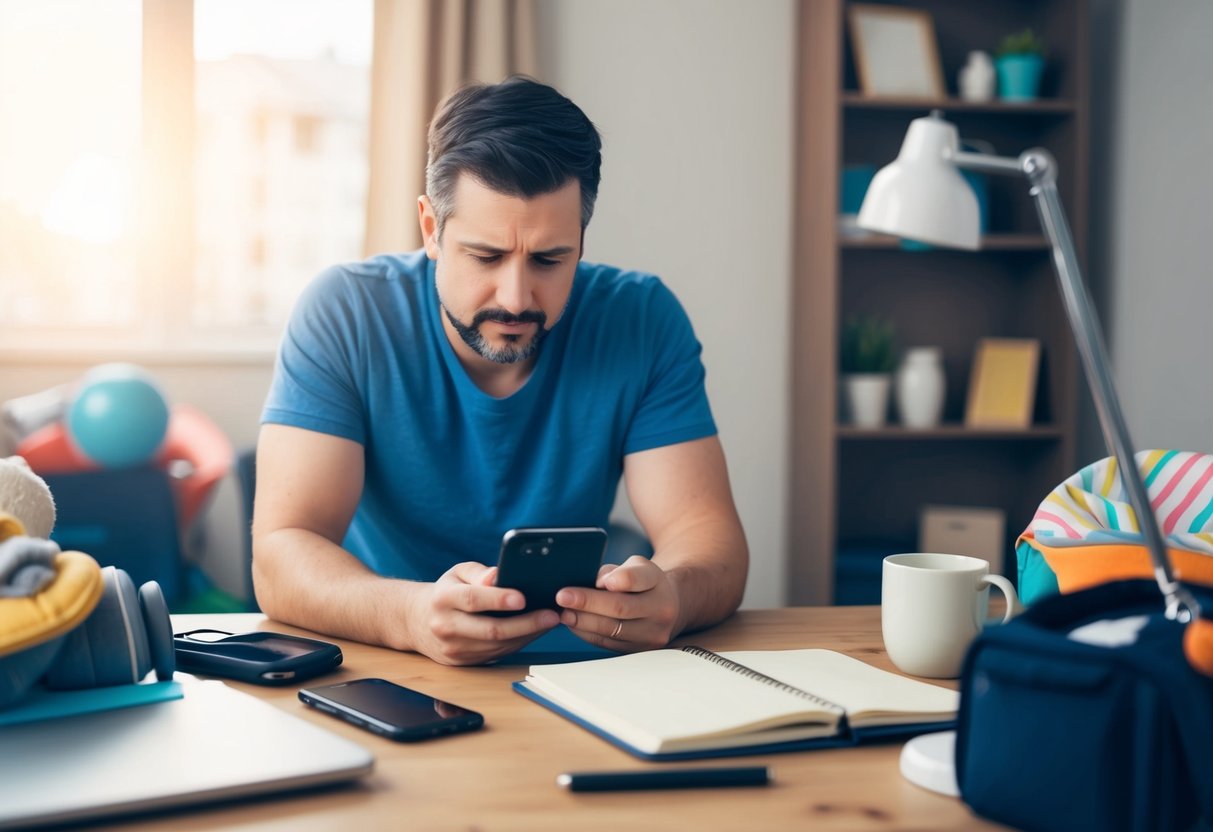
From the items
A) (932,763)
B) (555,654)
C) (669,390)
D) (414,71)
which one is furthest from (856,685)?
(414,71)

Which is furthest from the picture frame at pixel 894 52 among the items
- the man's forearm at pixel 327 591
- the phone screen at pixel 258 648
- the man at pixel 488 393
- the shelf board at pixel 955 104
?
the phone screen at pixel 258 648

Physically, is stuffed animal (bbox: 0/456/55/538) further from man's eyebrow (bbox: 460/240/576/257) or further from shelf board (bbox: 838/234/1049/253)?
shelf board (bbox: 838/234/1049/253)

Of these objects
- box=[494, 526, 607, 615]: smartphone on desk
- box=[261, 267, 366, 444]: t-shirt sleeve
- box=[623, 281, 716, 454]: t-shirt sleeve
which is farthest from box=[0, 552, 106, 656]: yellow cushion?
box=[623, 281, 716, 454]: t-shirt sleeve

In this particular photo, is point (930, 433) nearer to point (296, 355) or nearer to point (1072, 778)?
point (296, 355)

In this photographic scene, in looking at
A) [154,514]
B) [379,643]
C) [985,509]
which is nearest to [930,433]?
[985,509]

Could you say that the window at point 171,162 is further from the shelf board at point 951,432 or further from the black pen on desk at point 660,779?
the black pen on desk at point 660,779

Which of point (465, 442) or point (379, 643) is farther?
point (465, 442)

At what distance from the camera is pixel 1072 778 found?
63 centimetres

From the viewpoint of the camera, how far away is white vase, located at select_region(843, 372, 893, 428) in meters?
3.24

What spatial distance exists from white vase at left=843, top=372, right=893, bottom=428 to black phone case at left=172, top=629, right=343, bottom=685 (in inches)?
95.2

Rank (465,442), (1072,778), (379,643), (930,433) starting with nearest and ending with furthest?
1. (1072,778)
2. (379,643)
3. (465,442)
4. (930,433)

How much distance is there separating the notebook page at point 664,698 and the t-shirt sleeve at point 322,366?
637mm

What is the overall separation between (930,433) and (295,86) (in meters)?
2.15

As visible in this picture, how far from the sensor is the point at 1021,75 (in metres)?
3.23
